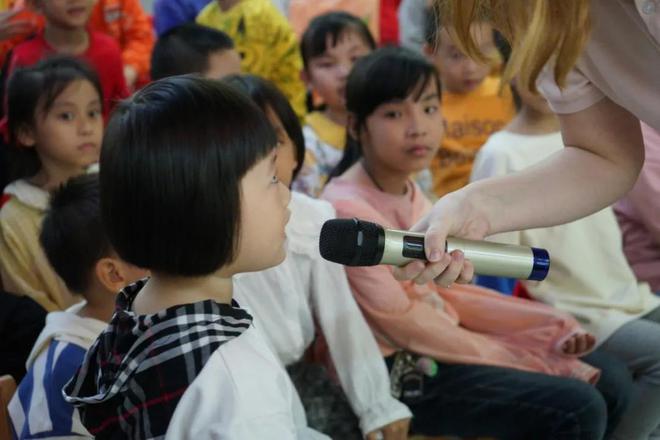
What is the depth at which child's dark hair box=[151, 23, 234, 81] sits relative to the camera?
2.14 meters

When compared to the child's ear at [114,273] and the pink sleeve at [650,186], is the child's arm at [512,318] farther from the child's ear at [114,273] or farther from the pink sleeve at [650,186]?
the child's ear at [114,273]

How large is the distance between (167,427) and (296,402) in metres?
0.42

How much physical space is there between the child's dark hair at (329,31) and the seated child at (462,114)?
Result: 216mm

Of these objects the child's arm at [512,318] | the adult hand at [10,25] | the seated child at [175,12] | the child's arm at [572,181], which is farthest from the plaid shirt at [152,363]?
the seated child at [175,12]

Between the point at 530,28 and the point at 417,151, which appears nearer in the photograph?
the point at 530,28

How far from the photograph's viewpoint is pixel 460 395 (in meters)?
Result: 1.42

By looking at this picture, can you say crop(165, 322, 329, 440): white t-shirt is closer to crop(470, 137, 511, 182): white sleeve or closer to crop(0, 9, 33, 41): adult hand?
crop(470, 137, 511, 182): white sleeve

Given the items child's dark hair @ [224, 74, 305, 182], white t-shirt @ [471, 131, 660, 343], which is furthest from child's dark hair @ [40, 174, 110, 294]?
white t-shirt @ [471, 131, 660, 343]

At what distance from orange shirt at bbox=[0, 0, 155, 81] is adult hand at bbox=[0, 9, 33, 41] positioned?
43 centimetres

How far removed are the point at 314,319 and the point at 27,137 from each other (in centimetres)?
83

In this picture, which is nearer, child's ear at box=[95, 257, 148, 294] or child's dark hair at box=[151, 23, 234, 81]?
child's ear at box=[95, 257, 148, 294]

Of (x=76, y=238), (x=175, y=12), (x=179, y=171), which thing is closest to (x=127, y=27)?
(x=175, y=12)

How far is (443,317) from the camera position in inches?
59.0

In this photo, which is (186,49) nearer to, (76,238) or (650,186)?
(76,238)
